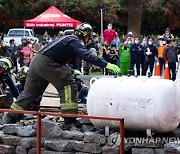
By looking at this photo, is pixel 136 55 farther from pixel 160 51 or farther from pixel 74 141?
→ pixel 74 141

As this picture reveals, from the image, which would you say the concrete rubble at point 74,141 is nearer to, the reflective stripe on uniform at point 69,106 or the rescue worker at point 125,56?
the reflective stripe on uniform at point 69,106

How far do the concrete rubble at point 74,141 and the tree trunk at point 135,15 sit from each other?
24763 mm

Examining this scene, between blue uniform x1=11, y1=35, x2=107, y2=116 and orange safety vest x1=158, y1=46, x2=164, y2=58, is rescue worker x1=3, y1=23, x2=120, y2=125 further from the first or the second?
orange safety vest x1=158, y1=46, x2=164, y2=58

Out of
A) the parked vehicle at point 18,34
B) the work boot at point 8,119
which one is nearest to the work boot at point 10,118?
the work boot at point 8,119

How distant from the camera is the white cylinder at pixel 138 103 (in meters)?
7.38

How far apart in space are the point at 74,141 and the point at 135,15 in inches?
1020

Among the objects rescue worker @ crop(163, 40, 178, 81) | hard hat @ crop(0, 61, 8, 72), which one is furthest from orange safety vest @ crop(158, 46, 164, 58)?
hard hat @ crop(0, 61, 8, 72)

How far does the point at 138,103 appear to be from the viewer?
24.5 feet

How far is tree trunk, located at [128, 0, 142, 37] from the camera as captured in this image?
109 ft

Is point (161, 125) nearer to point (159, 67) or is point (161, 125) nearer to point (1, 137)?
point (1, 137)

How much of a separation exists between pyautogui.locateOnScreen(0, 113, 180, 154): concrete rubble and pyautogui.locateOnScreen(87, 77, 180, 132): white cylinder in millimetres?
160

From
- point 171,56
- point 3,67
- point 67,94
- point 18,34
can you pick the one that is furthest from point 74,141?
point 18,34

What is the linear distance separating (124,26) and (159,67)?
63.2 ft

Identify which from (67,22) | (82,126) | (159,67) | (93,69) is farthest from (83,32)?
(67,22)
